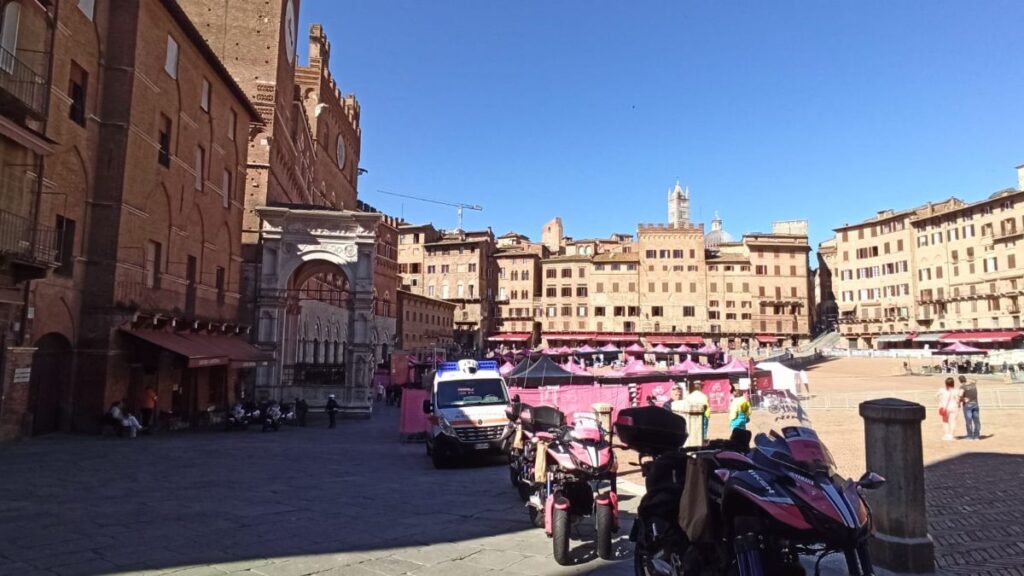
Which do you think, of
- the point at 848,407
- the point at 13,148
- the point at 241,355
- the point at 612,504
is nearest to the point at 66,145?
the point at 13,148

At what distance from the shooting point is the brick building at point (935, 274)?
59812mm

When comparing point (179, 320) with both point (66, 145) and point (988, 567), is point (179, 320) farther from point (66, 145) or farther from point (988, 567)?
point (988, 567)

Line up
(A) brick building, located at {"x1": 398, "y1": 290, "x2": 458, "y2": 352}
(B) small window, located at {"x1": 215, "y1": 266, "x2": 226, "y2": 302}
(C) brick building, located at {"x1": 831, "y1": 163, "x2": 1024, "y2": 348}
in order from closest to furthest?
(B) small window, located at {"x1": 215, "y1": 266, "x2": 226, "y2": 302}, (C) brick building, located at {"x1": 831, "y1": 163, "x2": 1024, "y2": 348}, (A) brick building, located at {"x1": 398, "y1": 290, "x2": 458, "y2": 352}

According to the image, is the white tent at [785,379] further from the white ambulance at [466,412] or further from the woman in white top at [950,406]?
the white ambulance at [466,412]

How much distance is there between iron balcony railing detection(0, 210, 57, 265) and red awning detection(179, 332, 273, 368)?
21.7ft

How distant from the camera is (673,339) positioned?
79.9 m

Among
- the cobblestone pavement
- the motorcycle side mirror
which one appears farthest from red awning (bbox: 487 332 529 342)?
the motorcycle side mirror

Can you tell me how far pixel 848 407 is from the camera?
24.2 m

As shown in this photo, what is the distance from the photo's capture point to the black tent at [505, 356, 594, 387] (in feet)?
85.0

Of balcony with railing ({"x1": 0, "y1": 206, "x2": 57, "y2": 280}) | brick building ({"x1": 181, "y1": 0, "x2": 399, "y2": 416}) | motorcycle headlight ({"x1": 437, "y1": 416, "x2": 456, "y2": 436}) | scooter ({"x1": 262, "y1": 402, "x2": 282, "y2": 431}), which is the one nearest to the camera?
motorcycle headlight ({"x1": 437, "y1": 416, "x2": 456, "y2": 436})

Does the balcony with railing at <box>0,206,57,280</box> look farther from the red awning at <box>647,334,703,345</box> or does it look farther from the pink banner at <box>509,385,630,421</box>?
the red awning at <box>647,334,703,345</box>

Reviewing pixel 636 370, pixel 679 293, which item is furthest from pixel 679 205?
pixel 636 370

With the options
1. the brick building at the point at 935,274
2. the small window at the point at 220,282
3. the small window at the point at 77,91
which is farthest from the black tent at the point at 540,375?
the brick building at the point at 935,274

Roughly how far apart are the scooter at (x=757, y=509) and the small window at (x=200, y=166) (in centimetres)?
2340
